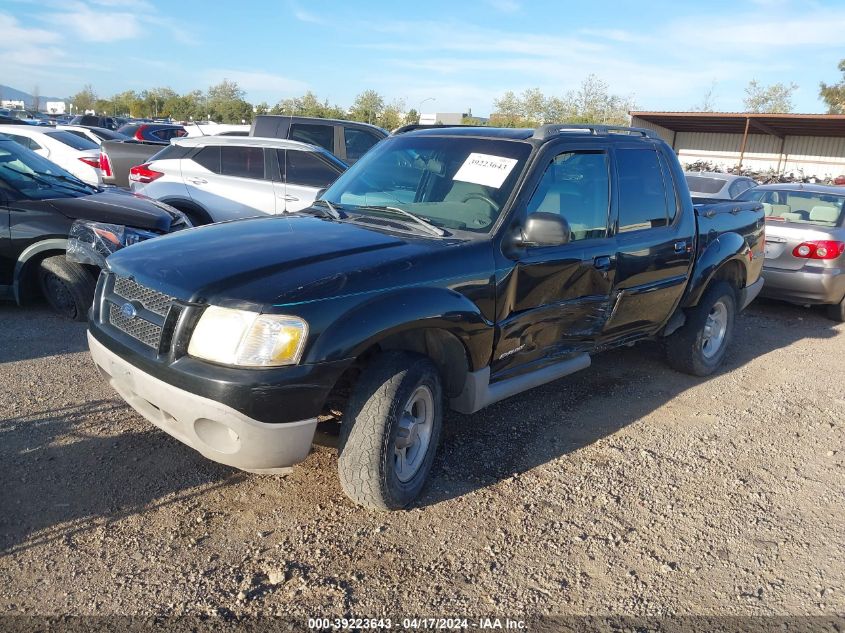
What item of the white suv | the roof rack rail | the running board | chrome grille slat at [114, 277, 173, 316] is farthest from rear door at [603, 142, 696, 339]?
the white suv

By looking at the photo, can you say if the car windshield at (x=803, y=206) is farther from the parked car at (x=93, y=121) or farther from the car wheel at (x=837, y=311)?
the parked car at (x=93, y=121)

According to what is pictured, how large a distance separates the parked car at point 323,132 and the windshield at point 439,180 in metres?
5.85

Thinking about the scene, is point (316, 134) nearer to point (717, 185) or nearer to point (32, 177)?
point (32, 177)

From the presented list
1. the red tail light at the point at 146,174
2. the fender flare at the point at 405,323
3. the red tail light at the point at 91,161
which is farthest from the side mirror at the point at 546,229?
the red tail light at the point at 91,161

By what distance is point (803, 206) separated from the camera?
28.2 ft

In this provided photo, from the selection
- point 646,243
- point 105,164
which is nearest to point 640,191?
point 646,243

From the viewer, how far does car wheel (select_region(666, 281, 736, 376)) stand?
558 cm

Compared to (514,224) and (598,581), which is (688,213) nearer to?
(514,224)

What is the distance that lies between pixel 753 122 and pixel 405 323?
3251 cm

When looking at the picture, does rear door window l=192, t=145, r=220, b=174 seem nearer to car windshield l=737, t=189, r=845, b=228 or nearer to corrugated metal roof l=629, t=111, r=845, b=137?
car windshield l=737, t=189, r=845, b=228

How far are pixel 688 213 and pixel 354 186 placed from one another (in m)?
2.65

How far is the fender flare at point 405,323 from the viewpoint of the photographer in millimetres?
2873

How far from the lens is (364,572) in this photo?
9.61 feet

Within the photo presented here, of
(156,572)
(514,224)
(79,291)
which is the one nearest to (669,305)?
(514,224)
